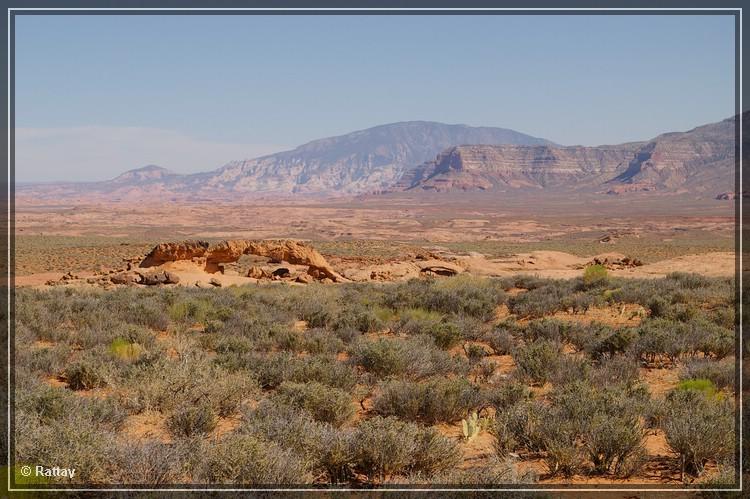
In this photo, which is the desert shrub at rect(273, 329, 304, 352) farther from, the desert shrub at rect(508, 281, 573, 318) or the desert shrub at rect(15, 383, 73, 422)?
the desert shrub at rect(508, 281, 573, 318)

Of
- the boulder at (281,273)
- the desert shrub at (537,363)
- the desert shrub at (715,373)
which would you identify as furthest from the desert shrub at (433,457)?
the boulder at (281,273)

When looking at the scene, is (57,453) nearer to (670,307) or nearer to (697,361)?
(697,361)

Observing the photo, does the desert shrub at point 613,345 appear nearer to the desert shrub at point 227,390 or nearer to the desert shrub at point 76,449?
the desert shrub at point 227,390

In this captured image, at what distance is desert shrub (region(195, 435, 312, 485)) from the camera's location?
4383mm

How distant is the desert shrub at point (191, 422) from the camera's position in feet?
18.7

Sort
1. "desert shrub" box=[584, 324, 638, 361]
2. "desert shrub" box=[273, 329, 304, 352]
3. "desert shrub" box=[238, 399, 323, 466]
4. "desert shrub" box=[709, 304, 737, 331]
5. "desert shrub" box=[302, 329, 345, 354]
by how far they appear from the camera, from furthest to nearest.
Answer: "desert shrub" box=[709, 304, 737, 331] < "desert shrub" box=[273, 329, 304, 352] < "desert shrub" box=[302, 329, 345, 354] < "desert shrub" box=[584, 324, 638, 361] < "desert shrub" box=[238, 399, 323, 466]

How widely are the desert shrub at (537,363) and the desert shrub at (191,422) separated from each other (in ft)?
13.6

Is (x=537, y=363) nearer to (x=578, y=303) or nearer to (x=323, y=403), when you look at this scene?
(x=323, y=403)

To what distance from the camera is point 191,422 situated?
573cm

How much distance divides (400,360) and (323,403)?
2.12 metres

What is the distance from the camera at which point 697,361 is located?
28.8ft

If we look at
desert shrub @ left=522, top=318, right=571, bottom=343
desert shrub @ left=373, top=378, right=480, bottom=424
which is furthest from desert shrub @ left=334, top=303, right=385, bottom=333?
desert shrub @ left=373, top=378, right=480, bottom=424

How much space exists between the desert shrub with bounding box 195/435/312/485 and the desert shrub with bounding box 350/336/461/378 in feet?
11.5

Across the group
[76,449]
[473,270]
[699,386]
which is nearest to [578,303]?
[699,386]
